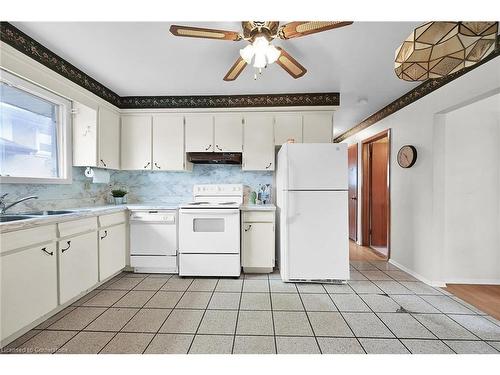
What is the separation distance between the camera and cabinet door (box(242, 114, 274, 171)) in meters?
3.26

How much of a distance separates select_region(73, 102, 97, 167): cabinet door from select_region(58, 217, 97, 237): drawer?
791 millimetres

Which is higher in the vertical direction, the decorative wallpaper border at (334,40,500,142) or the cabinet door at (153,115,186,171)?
the decorative wallpaper border at (334,40,500,142)

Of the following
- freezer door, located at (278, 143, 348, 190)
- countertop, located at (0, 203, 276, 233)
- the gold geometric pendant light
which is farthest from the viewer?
freezer door, located at (278, 143, 348, 190)

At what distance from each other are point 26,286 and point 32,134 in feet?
4.91

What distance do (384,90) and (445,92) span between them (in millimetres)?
691

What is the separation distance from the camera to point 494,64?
6.47 ft

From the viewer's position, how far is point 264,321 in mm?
1974

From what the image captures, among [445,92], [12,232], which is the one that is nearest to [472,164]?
[445,92]

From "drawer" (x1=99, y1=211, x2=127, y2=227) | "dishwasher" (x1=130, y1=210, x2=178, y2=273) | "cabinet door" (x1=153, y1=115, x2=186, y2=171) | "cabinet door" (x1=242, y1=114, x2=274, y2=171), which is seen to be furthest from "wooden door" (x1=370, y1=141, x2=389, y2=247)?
"drawer" (x1=99, y1=211, x2=127, y2=227)

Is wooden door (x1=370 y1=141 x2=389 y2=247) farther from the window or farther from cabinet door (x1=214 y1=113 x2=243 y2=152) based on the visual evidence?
the window

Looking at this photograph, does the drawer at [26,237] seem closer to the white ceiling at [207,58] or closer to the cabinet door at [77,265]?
the cabinet door at [77,265]

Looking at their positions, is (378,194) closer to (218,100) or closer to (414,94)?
(414,94)

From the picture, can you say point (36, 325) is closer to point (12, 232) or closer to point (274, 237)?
point (12, 232)
